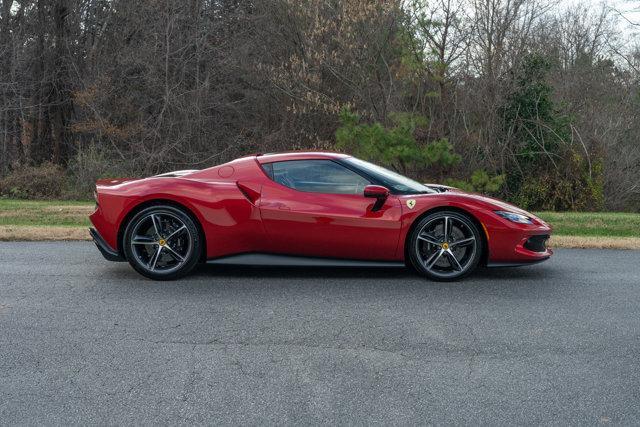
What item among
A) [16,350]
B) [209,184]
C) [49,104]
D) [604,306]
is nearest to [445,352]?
[604,306]

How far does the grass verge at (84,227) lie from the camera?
945 centimetres

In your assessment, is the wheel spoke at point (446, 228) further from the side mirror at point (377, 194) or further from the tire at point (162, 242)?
the tire at point (162, 242)

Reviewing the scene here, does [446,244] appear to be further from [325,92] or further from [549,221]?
[325,92]

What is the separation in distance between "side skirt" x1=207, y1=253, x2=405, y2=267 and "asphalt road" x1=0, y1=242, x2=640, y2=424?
0.54 feet

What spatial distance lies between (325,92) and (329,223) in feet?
48.5

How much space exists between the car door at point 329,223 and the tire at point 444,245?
220 mm

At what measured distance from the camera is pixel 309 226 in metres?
6.53

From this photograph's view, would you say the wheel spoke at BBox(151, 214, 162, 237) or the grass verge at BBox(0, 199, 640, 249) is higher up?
the wheel spoke at BBox(151, 214, 162, 237)

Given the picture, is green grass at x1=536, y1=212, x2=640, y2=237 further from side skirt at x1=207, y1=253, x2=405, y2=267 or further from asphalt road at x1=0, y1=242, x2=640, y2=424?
side skirt at x1=207, y1=253, x2=405, y2=267

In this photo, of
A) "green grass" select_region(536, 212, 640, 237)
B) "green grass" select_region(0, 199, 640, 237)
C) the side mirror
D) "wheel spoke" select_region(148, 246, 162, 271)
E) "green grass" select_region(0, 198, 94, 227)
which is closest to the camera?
the side mirror

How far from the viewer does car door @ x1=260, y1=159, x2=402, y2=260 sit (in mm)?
6508

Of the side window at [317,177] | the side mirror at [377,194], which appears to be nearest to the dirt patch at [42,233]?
the side window at [317,177]

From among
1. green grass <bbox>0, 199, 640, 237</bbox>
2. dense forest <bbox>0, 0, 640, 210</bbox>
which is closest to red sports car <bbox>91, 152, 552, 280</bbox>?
green grass <bbox>0, 199, 640, 237</bbox>

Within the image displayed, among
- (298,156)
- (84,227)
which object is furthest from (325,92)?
(298,156)
